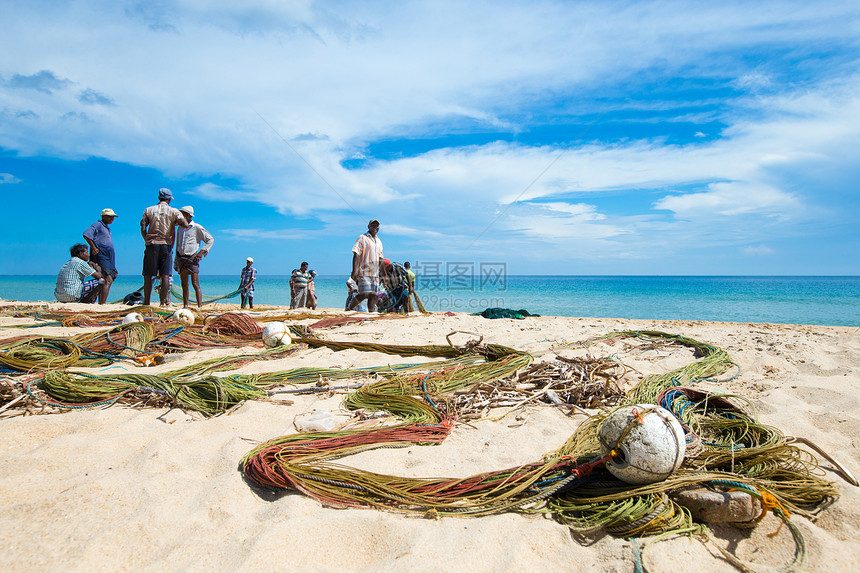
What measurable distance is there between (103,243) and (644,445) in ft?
33.3

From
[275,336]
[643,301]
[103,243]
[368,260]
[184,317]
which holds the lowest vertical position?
[643,301]

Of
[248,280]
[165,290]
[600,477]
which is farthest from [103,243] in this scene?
[600,477]

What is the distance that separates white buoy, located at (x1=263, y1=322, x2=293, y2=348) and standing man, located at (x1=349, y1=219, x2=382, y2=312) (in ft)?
10.8

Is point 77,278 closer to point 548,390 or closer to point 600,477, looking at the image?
point 548,390

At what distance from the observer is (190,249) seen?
8.22 m

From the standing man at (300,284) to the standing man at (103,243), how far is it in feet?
14.7

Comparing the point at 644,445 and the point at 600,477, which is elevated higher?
the point at 644,445

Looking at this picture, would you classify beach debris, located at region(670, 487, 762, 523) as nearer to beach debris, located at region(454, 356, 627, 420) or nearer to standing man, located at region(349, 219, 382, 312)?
beach debris, located at region(454, 356, 627, 420)

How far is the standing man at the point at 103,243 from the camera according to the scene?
8.46 metres

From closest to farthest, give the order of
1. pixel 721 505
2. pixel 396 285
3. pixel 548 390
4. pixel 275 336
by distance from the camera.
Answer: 1. pixel 721 505
2. pixel 548 390
3. pixel 275 336
4. pixel 396 285

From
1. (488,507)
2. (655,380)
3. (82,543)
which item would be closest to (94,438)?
(82,543)

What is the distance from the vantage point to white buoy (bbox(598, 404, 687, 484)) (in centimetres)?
179

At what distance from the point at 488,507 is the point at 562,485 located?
13.6 inches

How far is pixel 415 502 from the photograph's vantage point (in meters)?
1.87
